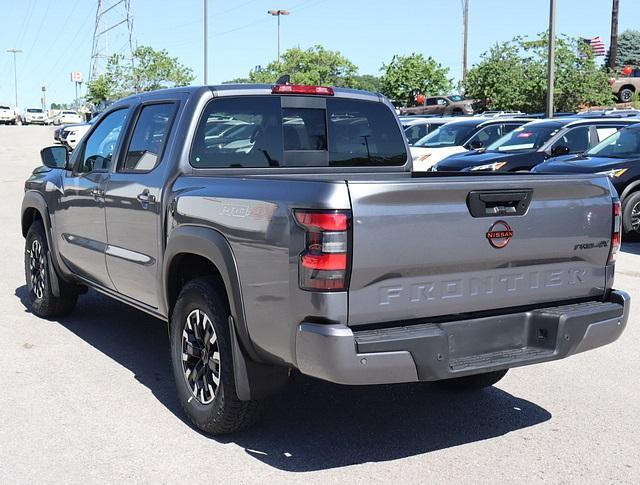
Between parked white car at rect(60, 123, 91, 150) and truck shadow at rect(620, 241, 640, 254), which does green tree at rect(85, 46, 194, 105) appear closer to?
parked white car at rect(60, 123, 91, 150)

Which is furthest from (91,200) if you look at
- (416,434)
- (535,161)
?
(535,161)

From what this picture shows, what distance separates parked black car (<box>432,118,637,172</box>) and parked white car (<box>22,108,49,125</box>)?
7385 cm

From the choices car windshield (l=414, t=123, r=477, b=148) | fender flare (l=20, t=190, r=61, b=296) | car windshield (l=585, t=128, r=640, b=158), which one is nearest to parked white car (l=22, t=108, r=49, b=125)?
car windshield (l=414, t=123, r=477, b=148)

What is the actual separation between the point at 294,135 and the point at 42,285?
3034mm

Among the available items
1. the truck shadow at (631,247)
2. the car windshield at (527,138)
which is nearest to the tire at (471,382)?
the truck shadow at (631,247)

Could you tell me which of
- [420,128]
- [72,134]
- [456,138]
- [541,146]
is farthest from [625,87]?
[541,146]

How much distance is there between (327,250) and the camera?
151 inches

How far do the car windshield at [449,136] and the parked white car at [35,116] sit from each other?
69997 mm

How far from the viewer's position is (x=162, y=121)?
5590 mm

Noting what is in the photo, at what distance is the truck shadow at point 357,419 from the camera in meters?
4.58

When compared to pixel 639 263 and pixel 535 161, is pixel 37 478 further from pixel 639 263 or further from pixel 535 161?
pixel 535 161

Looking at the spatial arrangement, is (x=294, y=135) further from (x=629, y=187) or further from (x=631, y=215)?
(x=631, y=215)

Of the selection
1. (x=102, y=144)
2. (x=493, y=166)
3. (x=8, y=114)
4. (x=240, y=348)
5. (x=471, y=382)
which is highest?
(x=8, y=114)

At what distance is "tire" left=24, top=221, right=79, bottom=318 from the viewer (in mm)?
7262
